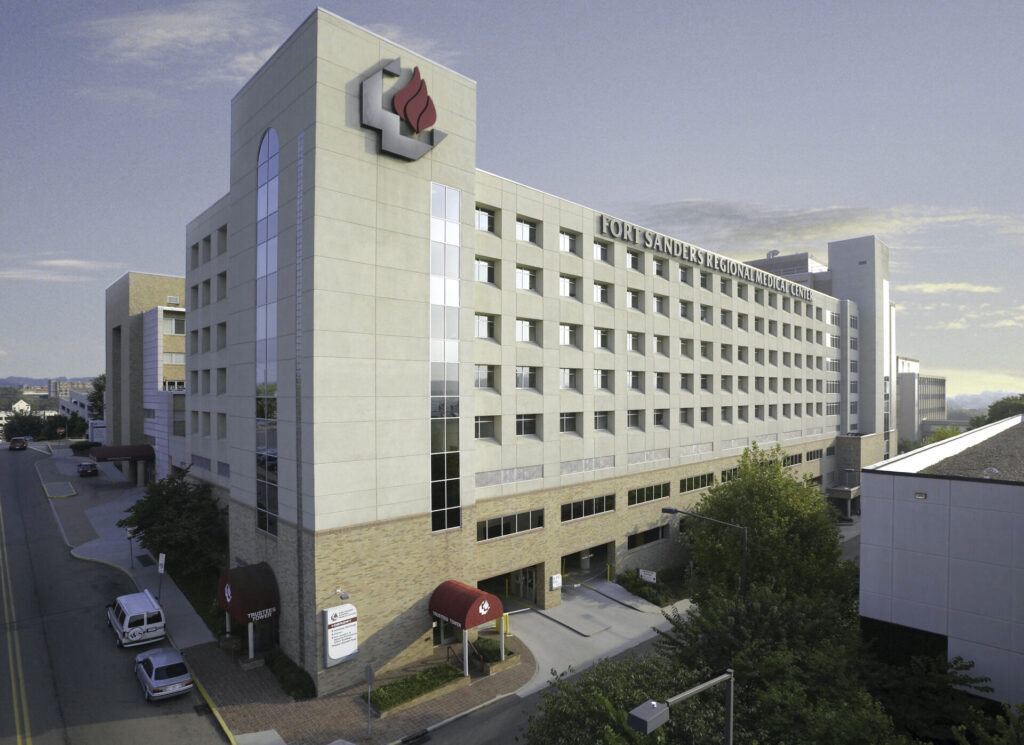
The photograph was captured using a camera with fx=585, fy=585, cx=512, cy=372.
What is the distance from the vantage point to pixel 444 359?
28641 millimetres

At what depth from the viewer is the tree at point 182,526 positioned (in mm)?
34562

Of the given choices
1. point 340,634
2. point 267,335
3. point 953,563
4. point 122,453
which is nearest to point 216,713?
point 340,634

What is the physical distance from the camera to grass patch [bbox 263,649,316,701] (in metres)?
24.1

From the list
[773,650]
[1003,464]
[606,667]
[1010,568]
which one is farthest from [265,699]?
[1003,464]

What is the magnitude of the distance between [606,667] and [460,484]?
42.8 ft

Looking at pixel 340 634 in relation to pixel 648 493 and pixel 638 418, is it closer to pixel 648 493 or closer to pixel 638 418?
pixel 648 493

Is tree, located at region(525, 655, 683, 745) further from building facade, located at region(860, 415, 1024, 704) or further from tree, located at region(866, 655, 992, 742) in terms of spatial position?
building facade, located at region(860, 415, 1024, 704)

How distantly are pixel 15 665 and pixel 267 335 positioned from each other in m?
17.8

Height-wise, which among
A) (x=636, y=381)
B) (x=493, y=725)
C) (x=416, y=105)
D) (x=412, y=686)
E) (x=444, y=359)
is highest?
(x=416, y=105)

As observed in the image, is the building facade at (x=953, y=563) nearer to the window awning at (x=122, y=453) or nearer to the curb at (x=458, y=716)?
the curb at (x=458, y=716)

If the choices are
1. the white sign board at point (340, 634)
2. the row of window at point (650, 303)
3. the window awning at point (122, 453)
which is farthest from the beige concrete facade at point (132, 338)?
the white sign board at point (340, 634)

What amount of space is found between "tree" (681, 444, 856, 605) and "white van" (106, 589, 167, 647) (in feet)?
83.9

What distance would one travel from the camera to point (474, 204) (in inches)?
1206

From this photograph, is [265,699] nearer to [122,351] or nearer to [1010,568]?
[1010,568]
